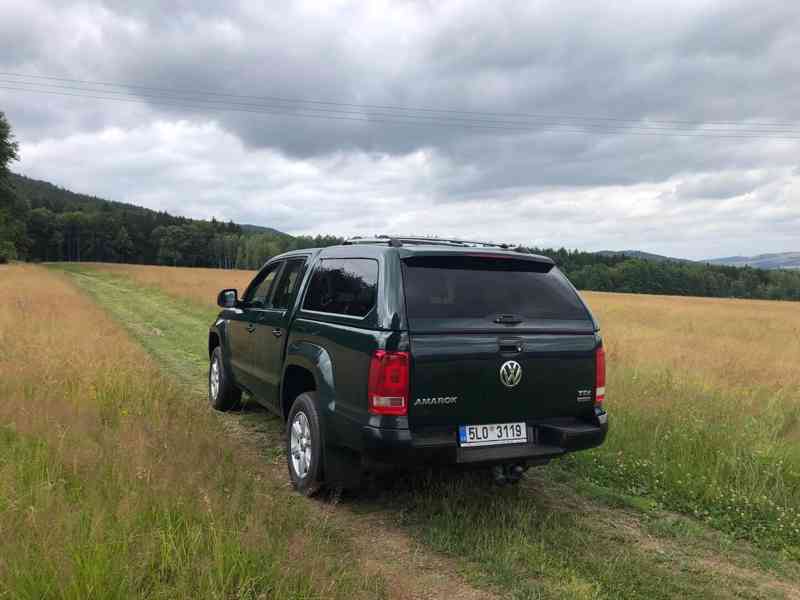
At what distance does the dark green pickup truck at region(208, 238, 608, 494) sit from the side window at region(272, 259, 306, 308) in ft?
1.80

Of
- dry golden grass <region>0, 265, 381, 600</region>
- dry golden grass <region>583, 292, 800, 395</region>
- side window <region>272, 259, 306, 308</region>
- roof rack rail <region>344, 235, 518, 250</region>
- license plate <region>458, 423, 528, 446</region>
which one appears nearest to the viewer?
dry golden grass <region>0, 265, 381, 600</region>

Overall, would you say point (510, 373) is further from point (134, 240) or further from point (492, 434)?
point (134, 240)

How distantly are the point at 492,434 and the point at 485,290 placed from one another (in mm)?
948

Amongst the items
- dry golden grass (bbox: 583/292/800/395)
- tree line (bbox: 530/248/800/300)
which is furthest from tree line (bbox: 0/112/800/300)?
dry golden grass (bbox: 583/292/800/395)

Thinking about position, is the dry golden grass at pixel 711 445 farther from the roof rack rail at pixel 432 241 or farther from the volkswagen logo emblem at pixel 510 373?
the roof rack rail at pixel 432 241

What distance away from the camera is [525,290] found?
3916mm

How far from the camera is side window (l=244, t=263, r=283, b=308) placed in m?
5.64

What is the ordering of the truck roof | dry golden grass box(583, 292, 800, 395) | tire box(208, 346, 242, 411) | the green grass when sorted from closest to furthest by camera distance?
the truck roof → the green grass → tire box(208, 346, 242, 411) → dry golden grass box(583, 292, 800, 395)

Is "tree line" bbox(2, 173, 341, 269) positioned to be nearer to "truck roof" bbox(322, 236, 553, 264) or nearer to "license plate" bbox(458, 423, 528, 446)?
"truck roof" bbox(322, 236, 553, 264)

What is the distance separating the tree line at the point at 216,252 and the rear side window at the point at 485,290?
71631 millimetres

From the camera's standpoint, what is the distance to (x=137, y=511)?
9.77 feet

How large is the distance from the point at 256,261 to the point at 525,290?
4168 inches

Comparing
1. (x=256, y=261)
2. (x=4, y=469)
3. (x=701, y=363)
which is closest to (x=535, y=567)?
(x=4, y=469)

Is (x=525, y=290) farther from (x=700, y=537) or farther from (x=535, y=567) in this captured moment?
(x=700, y=537)
